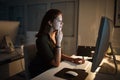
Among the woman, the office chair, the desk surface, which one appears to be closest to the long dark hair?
the woman

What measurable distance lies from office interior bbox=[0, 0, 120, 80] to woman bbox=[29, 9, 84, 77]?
88 centimetres

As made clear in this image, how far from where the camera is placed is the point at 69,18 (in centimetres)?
361

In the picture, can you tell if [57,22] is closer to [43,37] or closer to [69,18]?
[43,37]

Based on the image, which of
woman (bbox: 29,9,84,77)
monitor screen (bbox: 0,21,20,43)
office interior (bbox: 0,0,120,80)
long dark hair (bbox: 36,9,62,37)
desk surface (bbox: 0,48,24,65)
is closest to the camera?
woman (bbox: 29,9,84,77)

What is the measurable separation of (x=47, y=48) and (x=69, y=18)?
2249 mm

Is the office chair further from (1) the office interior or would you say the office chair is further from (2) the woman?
(1) the office interior

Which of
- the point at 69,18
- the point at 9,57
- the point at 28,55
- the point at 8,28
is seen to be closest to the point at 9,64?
the point at 9,57

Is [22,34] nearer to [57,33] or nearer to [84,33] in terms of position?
[84,33]

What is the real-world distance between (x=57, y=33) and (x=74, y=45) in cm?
187

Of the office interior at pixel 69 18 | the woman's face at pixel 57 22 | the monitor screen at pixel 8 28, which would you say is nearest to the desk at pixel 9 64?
the office interior at pixel 69 18

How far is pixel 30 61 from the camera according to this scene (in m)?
1.64

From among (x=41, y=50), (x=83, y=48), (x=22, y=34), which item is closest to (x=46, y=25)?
(x=41, y=50)

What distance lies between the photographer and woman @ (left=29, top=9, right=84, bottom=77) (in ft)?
4.88

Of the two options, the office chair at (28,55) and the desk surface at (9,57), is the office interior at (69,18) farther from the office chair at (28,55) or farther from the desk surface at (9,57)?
the office chair at (28,55)
